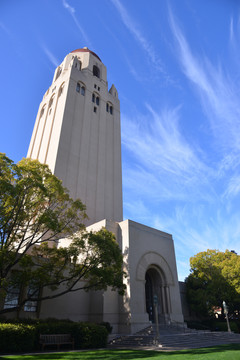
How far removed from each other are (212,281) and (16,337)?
2367 cm

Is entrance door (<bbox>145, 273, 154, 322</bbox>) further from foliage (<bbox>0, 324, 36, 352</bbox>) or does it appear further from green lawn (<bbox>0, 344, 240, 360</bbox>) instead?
foliage (<bbox>0, 324, 36, 352</bbox>)

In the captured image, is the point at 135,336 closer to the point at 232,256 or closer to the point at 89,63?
the point at 232,256

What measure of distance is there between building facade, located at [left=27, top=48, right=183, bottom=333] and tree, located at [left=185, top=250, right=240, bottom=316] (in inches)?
283

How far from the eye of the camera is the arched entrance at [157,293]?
21219 mm

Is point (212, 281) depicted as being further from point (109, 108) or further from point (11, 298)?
point (109, 108)

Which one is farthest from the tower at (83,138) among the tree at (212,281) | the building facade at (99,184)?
the tree at (212,281)

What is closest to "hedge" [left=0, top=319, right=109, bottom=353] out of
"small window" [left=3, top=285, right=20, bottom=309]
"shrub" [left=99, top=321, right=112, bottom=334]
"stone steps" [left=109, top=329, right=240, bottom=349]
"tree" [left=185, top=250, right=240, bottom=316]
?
"stone steps" [left=109, top=329, right=240, bottom=349]

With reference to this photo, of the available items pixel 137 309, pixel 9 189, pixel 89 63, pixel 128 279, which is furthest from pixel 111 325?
pixel 89 63

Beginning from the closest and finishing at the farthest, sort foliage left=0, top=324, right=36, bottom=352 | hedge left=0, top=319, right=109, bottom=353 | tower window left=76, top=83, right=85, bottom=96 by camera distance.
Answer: foliage left=0, top=324, right=36, bottom=352 → hedge left=0, top=319, right=109, bottom=353 → tower window left=76, top=83, right=85, bottom=96

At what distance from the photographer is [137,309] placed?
60.0 feet

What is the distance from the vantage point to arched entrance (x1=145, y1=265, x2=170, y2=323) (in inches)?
835

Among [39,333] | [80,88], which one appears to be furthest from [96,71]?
[39,333]

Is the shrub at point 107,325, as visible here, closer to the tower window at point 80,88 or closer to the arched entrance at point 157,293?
the arched entrance at point 157,293

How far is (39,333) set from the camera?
1234 centimetres
